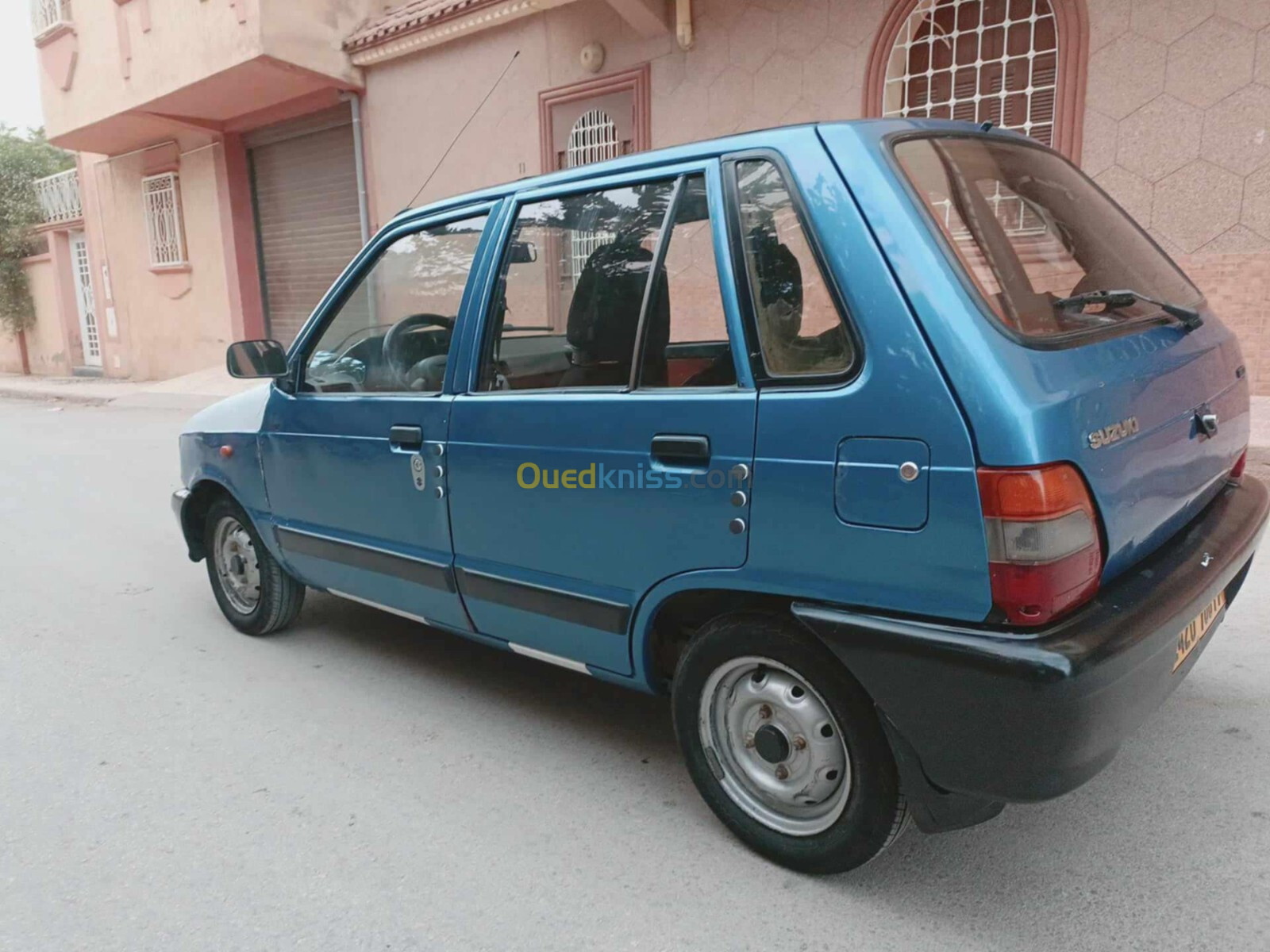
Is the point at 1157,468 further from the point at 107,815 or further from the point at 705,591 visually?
the point at 107,815

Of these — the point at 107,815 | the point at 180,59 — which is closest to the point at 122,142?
the point at 180,59

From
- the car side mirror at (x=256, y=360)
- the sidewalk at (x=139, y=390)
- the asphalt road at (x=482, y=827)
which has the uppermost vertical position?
the car side mirror at (x=256, y=360)

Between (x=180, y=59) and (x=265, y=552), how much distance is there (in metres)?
12.7

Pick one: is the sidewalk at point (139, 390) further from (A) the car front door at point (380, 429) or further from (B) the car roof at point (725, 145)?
(B) the car roof at point (725, 145)

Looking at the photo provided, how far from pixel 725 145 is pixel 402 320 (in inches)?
61.4

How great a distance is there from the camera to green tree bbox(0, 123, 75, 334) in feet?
69.8

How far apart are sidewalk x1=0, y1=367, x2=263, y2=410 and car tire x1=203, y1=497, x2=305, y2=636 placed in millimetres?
9293

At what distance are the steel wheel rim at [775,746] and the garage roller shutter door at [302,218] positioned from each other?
13.0m

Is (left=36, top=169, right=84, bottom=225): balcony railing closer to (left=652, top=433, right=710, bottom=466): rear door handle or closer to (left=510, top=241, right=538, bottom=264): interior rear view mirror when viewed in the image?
(left=510, top=241, right=538, bottom=264): interior rear view mirror

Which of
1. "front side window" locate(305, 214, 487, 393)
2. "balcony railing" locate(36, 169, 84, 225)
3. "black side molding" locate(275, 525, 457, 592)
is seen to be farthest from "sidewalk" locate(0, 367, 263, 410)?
"front side window" locate(305, 214, 487, 393)

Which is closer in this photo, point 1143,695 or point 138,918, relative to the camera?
point 1143,695

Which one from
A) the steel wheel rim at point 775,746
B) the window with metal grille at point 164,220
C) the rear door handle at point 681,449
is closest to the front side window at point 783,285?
the rear door handle at point 681,449

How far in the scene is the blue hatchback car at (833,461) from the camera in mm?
1997

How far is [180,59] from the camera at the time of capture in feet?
45.7
